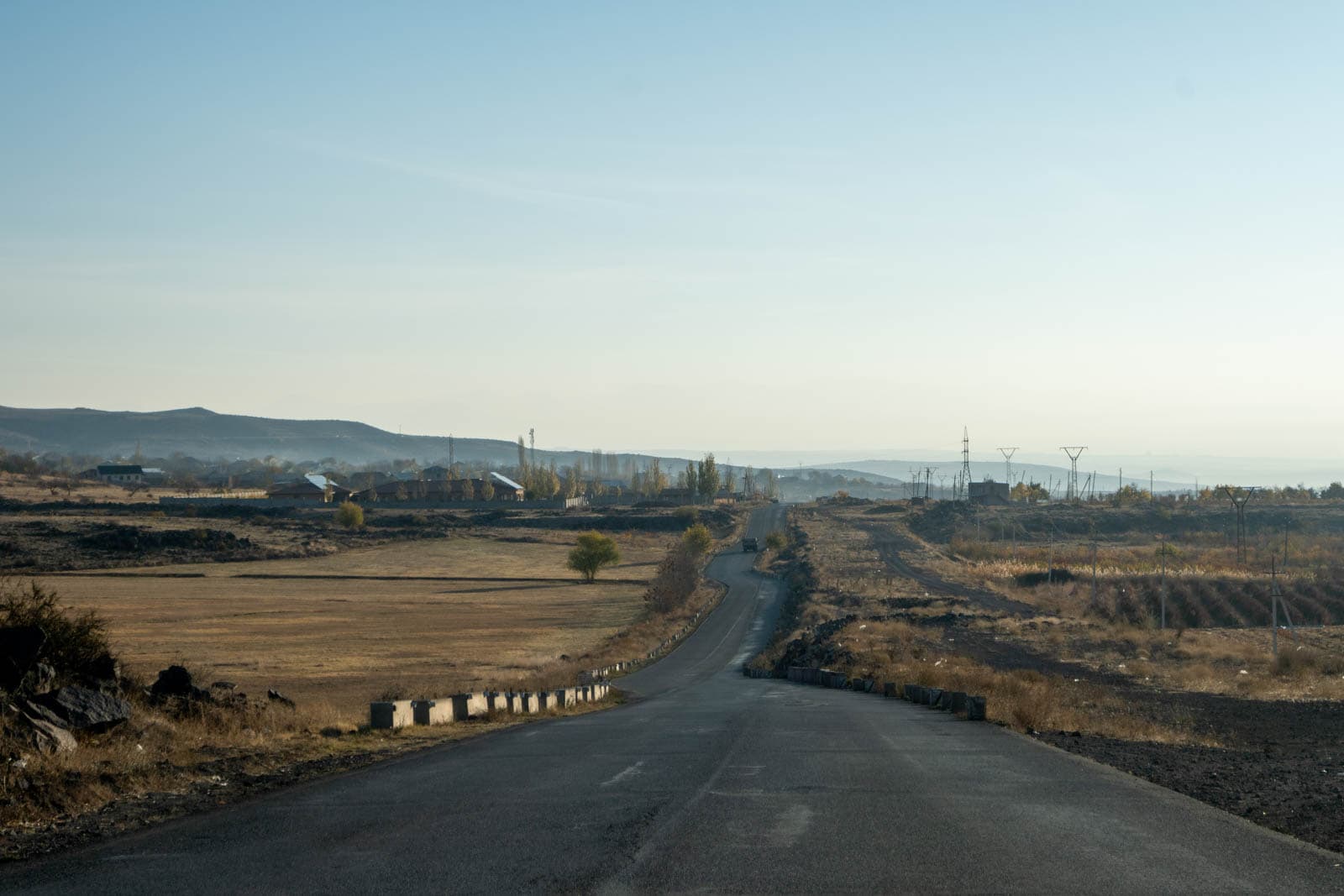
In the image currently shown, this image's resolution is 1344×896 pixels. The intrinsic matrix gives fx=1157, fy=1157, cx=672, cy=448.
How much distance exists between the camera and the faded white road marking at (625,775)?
13.5 m


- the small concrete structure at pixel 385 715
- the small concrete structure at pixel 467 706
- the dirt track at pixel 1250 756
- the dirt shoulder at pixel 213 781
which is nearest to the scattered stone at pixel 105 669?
the dirt shoulder at pixel 213 781

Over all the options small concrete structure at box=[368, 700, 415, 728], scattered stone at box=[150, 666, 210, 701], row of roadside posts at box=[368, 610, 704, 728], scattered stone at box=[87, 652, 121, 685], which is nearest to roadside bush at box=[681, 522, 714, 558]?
row of roadside posts at box=[368, 610, 704, 728]

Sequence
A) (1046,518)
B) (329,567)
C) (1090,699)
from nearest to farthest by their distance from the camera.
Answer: (1090,699)
(329,567)
(1046,518)

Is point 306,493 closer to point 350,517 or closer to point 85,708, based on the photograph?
point 350,517

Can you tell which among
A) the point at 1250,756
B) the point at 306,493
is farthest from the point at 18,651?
the point at 306,493

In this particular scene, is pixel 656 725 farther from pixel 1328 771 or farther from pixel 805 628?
pixel 805 628

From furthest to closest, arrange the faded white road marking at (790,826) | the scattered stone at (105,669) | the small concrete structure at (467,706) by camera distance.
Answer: the small concrete structure at (467,706) < the scattered stone at (105,669) < the faded white road marking at (790,826)

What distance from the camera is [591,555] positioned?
10369cm

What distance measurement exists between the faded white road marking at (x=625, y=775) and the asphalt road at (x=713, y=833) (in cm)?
5

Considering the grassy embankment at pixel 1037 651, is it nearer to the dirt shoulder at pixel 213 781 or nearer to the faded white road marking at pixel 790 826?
the faded white road marking at pixel 790 826

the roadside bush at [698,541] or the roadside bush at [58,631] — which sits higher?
the roadside bush at [58,631]

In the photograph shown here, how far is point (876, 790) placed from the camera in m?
12.8

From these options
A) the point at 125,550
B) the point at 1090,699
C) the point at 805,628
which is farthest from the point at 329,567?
the point at 1090,699

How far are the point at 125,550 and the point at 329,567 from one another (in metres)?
19.6
